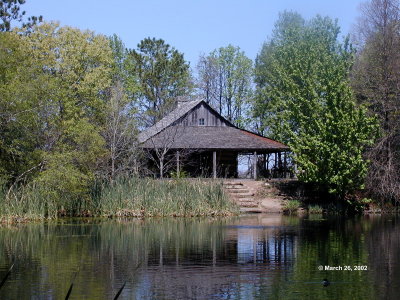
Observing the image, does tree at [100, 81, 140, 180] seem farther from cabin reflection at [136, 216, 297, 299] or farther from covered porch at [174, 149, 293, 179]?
cabin reflection at [136, 216, 297, 299]

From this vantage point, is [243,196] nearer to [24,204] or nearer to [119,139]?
[119,139]

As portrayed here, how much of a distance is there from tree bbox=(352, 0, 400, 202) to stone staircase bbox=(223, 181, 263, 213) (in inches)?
267

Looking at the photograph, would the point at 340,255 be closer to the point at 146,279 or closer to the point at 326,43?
the point at 146,279

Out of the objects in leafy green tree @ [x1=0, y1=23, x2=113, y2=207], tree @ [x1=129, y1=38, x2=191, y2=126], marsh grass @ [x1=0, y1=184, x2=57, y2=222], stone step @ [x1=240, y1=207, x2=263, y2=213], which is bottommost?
stone step @ [x1=240, y1=207, x2=263, y2=213]

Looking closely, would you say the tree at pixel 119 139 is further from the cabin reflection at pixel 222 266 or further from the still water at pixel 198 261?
the cabin reflection at pixel 222 266

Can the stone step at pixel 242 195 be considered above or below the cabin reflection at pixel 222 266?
above

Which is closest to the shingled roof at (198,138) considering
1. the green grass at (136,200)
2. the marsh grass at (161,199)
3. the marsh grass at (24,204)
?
the green grass at (136,200)

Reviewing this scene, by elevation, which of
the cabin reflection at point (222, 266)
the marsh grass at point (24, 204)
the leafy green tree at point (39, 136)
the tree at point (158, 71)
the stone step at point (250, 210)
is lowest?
the cabin reflection at point (222, 266)

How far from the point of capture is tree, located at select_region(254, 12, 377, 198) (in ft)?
126

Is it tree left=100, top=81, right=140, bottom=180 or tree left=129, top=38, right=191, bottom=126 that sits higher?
tree left=129, top=38, right=191, bottom=126

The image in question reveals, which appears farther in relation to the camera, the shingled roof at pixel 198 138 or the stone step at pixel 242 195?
the shingled roof at pixel 198 138

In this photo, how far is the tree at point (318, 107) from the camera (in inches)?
1517

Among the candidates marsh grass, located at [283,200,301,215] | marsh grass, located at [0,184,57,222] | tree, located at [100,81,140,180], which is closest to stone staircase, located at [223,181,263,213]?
marsh grass, located at [283,200,301,215]

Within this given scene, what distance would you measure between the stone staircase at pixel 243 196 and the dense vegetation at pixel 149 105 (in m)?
3.42
